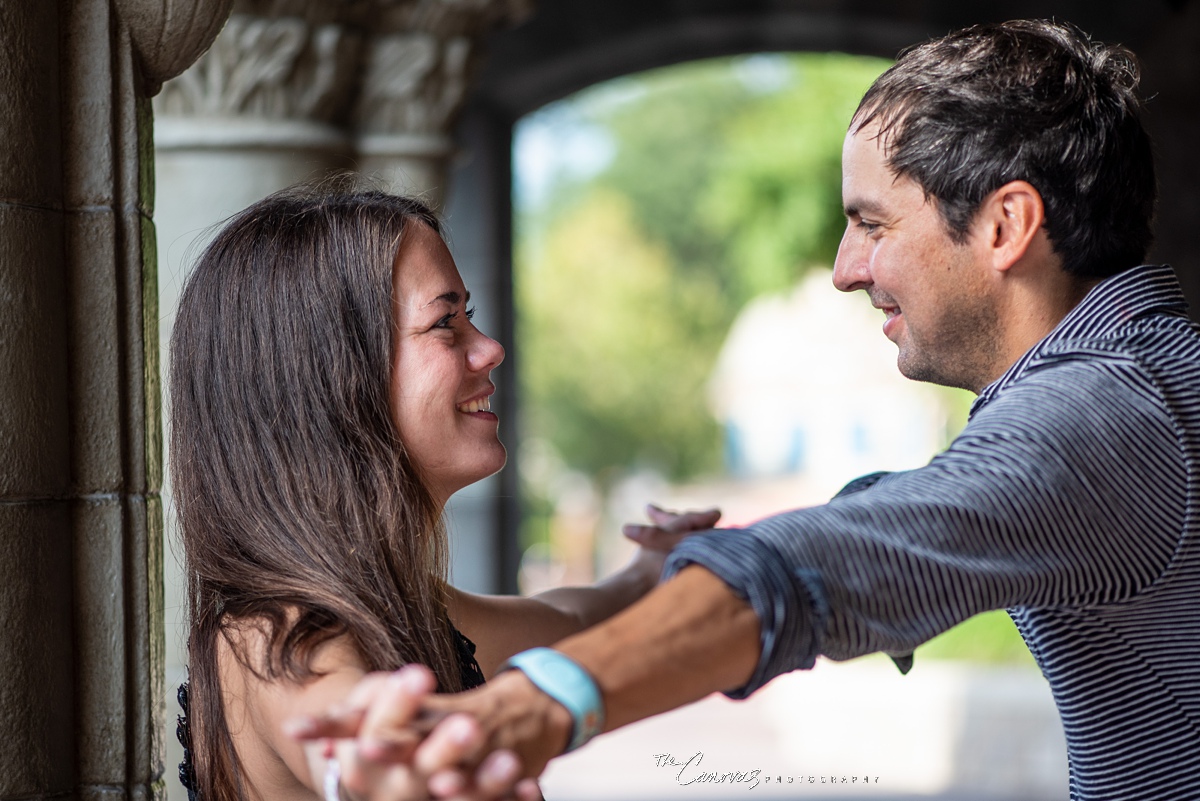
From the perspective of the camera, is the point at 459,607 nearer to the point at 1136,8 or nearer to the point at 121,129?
the point at 121,129

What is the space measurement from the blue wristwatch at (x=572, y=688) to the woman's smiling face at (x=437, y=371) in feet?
2.55

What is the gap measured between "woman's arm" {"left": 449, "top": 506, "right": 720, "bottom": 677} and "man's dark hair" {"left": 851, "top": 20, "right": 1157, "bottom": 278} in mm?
785

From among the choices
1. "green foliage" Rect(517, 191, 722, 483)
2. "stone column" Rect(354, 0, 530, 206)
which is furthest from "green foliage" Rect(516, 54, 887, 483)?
"stone column" Rect(354, 0, 530, 206)

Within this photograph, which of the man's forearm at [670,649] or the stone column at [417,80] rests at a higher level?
the stone column at [417,80]

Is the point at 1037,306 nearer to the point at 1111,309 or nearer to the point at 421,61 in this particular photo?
the point at 1111,309

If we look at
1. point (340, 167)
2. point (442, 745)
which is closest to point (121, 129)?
point (442, 745)

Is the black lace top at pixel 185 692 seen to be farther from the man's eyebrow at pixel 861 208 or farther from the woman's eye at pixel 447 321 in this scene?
the man's eyebrow at pixel 861 208

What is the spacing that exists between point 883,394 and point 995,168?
47.8ft

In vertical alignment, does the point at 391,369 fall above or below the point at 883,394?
above

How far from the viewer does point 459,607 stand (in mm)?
2102

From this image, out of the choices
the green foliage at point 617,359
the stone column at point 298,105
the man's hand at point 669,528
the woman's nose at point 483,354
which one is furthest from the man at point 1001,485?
the green foliage at point 617,359

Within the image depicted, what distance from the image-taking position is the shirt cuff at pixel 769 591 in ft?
3.42

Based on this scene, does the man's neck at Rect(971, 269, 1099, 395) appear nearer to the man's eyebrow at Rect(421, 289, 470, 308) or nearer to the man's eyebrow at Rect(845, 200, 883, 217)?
the man's eyebrow at Rect(845, 200, 883, 217)

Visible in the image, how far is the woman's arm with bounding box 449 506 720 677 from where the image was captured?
6.89ft
